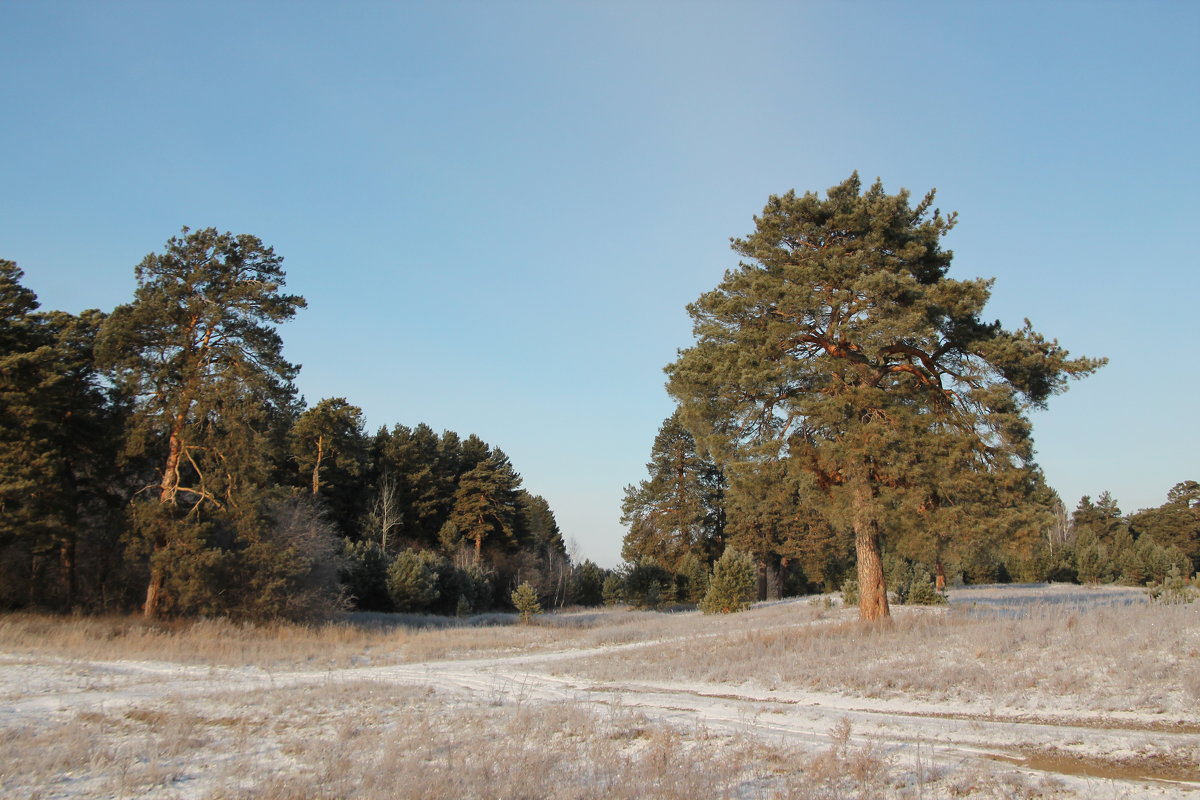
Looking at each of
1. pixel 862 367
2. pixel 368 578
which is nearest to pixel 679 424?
pixel 862 367

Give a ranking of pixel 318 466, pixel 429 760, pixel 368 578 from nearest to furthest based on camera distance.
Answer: pixel 429 760, pixel 368 578, pixel 318 466

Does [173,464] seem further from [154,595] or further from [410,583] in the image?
[410,583]

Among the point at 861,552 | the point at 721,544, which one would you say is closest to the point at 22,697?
the point at 861,552

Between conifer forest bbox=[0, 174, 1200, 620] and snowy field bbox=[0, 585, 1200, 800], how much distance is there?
318cm

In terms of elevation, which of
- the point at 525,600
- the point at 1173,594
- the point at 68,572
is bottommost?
the point at 525,600

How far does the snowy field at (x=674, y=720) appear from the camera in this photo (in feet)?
20.1

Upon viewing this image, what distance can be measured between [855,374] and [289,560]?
781 inches

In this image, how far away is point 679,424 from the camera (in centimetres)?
2281

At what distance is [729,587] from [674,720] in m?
26.5

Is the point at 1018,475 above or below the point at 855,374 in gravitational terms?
below

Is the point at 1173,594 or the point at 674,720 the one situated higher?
the point at 1173,594

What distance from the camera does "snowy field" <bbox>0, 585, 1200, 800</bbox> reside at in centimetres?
613

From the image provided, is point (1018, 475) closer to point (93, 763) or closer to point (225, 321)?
point (93, 763)

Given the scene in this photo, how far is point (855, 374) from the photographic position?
55.1 feet
